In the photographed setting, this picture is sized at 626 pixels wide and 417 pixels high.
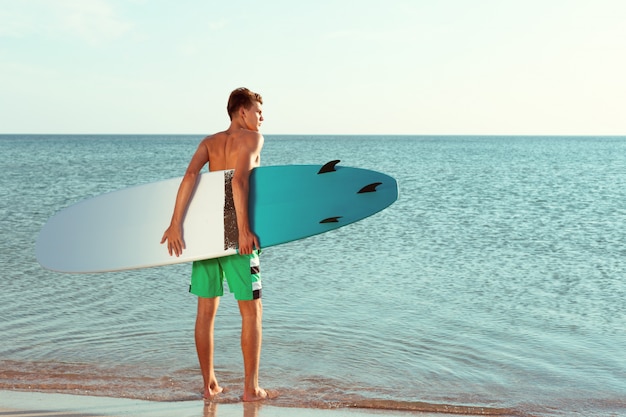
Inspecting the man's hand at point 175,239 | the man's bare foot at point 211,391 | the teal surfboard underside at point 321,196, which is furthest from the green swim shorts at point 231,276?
the man's bare foot at point 211,391

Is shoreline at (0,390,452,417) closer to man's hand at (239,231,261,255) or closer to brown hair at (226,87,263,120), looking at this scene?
man's hand at (239,231,261,255)

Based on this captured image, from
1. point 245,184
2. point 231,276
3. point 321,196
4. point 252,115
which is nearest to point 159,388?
point 231,276

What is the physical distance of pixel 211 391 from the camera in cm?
398

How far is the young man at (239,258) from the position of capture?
379 centimetres

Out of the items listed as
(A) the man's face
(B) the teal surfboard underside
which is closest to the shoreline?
(B) the teal surfboard underside

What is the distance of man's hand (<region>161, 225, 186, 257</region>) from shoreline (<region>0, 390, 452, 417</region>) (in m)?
0.81

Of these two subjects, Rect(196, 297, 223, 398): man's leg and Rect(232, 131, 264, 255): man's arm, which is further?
Rect(196, 297, 223, 398): man's leg

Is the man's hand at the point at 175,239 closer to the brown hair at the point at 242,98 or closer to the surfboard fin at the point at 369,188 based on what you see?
the brown hair at the point at 242,98

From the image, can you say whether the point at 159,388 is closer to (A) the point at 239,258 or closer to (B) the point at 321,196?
(A) the point at 239,258

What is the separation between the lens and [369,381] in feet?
14.6

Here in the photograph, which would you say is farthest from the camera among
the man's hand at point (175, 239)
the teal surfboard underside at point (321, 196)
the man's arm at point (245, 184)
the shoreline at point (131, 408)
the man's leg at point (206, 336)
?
the teal surfboard underside at point (321, 196)

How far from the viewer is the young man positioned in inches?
149

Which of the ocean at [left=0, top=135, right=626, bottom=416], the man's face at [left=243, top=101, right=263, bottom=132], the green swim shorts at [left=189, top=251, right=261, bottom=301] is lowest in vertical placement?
the ocean at [left=0, top=135, right=626, bottom=416]

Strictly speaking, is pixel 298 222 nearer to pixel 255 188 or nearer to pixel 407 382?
pixel 255 188
